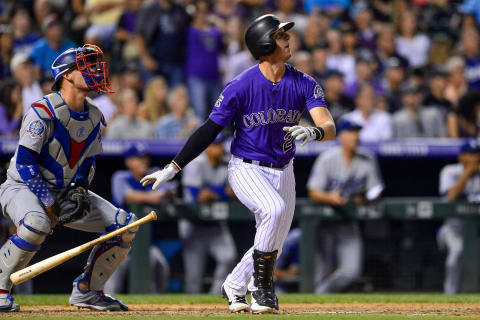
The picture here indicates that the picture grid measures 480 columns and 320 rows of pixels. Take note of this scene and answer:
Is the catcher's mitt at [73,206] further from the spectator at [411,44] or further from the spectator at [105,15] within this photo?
the spectator at [411,44]

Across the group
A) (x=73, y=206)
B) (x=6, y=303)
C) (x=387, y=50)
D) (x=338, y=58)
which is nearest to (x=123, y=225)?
(x=73, y=206)

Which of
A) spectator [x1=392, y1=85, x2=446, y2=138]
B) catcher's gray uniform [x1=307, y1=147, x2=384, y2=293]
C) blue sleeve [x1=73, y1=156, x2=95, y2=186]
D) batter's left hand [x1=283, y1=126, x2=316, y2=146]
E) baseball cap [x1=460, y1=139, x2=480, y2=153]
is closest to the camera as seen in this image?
batter's left hand [x1=283, y1=126, x2=316, y2=146]

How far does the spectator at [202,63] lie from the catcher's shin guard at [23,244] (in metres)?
4.91

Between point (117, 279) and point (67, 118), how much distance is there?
3138 millimetres

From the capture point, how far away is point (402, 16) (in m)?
11.5

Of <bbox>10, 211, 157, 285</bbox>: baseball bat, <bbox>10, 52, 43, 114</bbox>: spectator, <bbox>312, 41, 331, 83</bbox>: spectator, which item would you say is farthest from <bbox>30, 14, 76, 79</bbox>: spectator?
<bbox>10, 211, 157, 285</bbox>: baseball bat

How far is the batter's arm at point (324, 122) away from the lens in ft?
17.0

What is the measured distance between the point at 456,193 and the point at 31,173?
461cm

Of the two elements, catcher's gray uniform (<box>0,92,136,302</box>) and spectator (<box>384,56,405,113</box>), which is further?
spectator (<box>384,56,405,113</box>)

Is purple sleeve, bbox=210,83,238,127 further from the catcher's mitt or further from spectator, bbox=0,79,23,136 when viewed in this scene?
spectator, bbox=0,79,23,136

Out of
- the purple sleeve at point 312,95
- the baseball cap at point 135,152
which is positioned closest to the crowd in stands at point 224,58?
the baseball cap at point 135,152

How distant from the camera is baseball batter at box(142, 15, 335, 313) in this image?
17.1ft

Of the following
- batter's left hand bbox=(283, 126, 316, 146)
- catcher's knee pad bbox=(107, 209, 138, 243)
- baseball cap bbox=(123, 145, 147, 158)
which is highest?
batter's left hand bbox=(283, 126, 316, 146)

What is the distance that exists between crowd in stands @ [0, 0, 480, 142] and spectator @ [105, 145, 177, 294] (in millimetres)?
747
